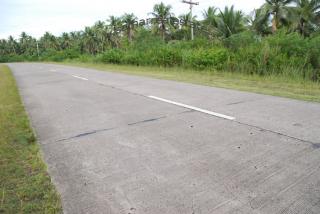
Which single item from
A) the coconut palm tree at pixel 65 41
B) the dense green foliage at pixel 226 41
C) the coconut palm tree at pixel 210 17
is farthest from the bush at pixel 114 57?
the coconut palm tree at pixel 65 41

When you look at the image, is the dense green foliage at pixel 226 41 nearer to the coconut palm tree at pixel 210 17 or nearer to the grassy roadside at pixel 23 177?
the coconut palm tree at pixel 210 17

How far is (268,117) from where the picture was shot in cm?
512

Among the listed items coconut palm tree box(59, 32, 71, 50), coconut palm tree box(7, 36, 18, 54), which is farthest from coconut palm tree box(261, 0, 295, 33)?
coconut palm tree box(7, 36, 18, 54)

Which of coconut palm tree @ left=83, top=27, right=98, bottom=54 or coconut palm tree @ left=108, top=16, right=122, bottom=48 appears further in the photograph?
coconut palm tree @ left=83, top=27, right=98, bottom=54

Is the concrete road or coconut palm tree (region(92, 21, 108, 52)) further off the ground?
coconut palm tree (region(92, 21, 108, 52))

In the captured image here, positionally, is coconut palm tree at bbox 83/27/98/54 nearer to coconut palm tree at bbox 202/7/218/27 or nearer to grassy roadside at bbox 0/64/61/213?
coconut palm tree at bbox 202/7/218/27

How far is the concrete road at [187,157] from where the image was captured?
2.53 meters

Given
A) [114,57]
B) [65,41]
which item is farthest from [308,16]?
[65,41]

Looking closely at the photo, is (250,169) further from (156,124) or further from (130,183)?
(156,124)

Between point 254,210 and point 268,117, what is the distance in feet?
10.4

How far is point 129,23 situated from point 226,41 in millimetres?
35163

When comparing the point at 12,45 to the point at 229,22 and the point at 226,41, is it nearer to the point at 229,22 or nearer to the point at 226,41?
the point at 229,22

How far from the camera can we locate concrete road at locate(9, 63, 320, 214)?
2.53 m

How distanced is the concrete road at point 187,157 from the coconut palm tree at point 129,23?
45.5 meters
